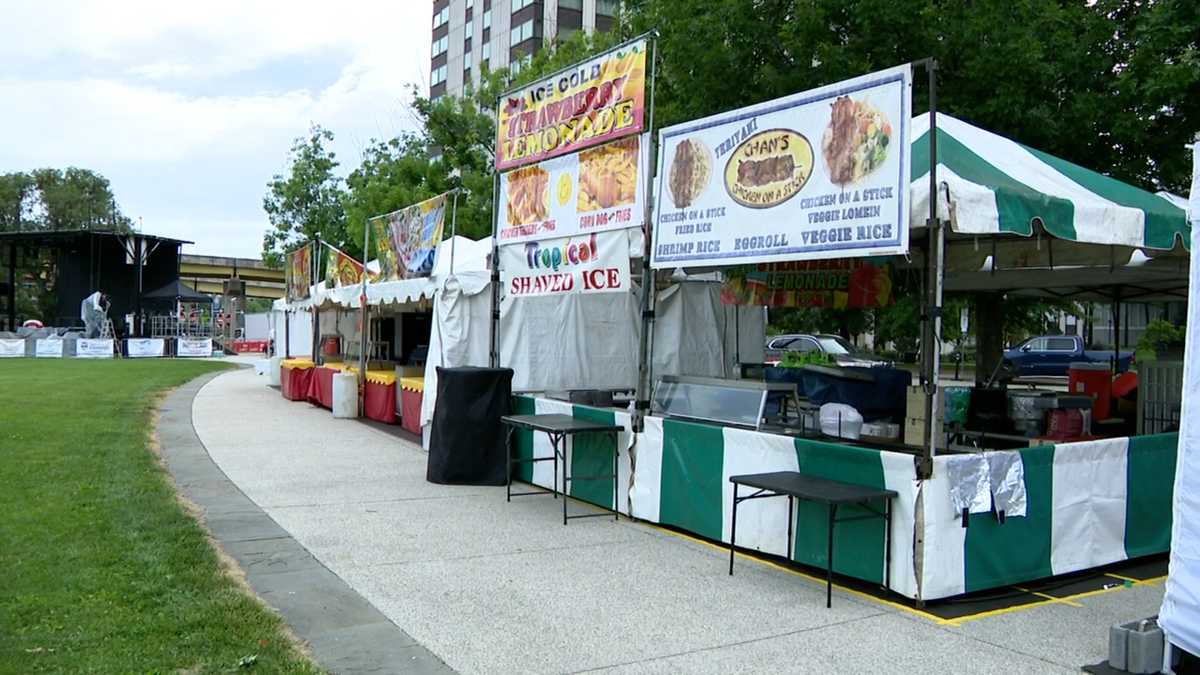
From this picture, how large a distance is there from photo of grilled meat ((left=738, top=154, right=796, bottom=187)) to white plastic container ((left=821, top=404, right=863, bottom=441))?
6.91 feet

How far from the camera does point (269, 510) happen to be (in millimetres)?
8141

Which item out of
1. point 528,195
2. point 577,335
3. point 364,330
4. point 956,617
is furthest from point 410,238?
point 956,617

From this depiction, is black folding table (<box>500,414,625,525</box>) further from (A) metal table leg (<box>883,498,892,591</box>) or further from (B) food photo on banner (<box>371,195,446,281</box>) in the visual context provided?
(B) food photo on banner (<box>371,195,446,281</box>)

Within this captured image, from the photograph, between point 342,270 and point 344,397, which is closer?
point 344,397

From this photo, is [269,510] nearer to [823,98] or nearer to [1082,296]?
[823,98]

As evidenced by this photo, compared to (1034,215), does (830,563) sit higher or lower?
lower

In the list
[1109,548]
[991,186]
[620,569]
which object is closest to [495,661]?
[620,569]

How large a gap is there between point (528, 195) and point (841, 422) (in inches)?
156

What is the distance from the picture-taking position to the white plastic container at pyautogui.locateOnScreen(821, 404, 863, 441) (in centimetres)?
734

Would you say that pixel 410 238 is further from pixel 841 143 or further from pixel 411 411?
pixel 841 143

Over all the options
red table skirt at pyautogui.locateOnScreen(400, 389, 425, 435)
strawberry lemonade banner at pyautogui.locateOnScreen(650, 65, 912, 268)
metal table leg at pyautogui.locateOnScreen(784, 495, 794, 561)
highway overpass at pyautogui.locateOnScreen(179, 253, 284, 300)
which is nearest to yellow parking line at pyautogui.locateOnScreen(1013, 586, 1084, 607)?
metal table leg at pyautogui.locateOnScreen(784, 495, 794, 561)

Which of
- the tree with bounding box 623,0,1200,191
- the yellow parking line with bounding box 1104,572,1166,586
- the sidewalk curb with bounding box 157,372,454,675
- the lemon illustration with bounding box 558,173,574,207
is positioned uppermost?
the tree with bounding box 623,0,1200,191

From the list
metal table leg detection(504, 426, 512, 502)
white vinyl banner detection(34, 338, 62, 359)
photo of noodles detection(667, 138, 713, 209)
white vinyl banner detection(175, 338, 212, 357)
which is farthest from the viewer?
white vinyl banner detection(175, 338, 212, 357)

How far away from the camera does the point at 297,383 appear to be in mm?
19531
